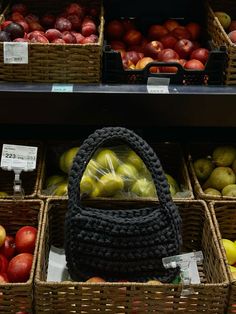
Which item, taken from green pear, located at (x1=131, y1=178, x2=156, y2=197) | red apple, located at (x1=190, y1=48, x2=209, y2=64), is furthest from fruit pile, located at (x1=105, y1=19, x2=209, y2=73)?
green pear, located at (x1=131, y1=178, x2=156, y2=197)

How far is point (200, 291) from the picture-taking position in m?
1.49

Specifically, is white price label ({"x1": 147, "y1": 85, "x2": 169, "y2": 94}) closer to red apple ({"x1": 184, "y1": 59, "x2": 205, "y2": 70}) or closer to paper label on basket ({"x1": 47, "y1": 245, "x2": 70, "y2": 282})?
red apple ({"x1": 184, "y1": 59, "x2": 205, "y2": 70})

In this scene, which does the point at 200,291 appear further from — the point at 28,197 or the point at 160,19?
the point at 160,19

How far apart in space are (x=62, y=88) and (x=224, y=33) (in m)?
0.63

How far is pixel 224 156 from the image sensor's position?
211 cm

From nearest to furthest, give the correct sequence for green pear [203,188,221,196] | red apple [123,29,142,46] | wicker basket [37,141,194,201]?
green pear [203,188,221,196], wicker basket [37,141,194,201], red apple [123,29,142,46]

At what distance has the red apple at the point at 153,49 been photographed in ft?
6.78

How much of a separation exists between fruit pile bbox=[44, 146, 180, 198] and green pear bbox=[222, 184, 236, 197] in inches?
7.3

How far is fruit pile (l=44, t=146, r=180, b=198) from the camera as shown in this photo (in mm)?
1779

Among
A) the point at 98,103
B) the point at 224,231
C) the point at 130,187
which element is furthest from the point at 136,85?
the point at 224,231

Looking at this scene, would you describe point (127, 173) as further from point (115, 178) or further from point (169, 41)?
point (169, 41)

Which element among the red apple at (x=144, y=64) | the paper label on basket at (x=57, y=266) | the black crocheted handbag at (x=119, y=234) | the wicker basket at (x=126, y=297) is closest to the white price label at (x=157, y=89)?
the red apple at (x=144, y=64)

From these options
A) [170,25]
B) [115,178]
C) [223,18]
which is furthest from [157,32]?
[115,178]

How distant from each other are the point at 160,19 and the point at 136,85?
613mm
